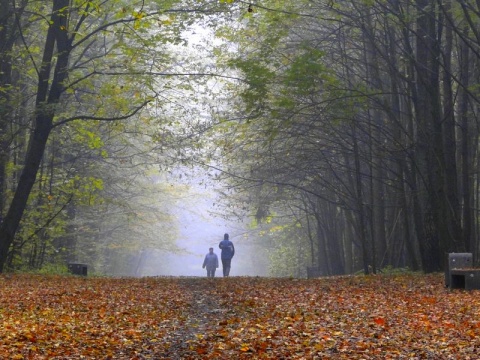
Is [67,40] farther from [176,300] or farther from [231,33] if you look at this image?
[176,300]

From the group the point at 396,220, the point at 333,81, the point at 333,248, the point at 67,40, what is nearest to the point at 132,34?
the point at 67,40

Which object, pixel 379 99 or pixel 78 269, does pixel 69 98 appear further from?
pixel 379 99

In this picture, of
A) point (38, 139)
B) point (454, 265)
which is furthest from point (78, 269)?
point (454, 265)

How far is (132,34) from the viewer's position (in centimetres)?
2095

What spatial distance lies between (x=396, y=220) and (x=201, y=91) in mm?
8082

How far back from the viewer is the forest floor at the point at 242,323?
8555 millimetres

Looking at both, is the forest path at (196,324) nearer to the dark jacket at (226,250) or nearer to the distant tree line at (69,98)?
the distant tree line at (69,98)

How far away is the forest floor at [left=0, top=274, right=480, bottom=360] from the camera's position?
8.55m

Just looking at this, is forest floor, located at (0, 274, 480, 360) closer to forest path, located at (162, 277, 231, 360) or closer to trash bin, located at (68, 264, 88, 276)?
forest path, located at (162, 277, 231, 360)

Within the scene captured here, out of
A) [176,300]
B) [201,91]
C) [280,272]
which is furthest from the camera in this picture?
[280,272]

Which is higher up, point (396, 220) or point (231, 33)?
point (231, 33)

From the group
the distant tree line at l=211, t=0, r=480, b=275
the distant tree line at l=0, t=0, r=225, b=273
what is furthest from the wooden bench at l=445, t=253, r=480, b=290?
the distant tree line at l=0, t=0, r=225, b=273

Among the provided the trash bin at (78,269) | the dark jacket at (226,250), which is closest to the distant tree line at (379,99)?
the dark jacket at (226,250)

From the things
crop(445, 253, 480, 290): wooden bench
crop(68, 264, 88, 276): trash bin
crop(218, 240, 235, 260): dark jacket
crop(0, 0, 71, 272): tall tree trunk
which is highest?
crop(0, 0, 71, 272): tall tree trunk
